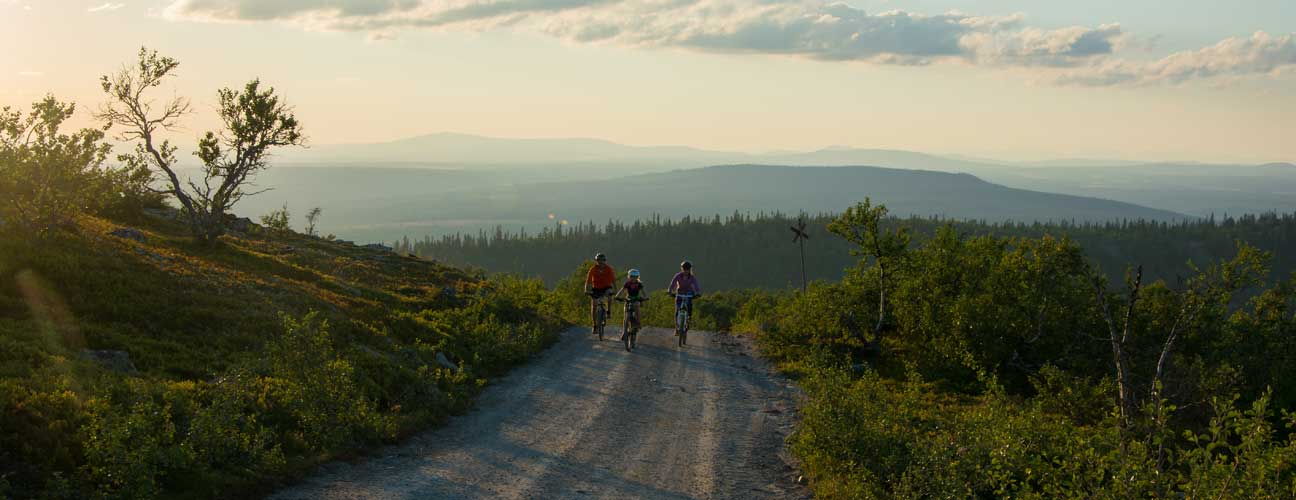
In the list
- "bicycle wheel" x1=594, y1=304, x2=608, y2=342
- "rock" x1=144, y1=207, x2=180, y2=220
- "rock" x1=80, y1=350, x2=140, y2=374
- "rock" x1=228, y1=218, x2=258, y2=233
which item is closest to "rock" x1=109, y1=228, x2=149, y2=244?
"rock" x1=144, y1=207, x2=180, y2=220

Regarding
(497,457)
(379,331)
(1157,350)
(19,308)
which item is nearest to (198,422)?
(497,457)

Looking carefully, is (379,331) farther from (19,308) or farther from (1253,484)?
(1253,484)

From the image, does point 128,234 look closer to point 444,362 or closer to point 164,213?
point 444,362

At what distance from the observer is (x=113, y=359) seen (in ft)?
42.7

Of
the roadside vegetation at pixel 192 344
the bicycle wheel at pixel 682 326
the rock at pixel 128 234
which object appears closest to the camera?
the roadside vegetation at pixel 192 344

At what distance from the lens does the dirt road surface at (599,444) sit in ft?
35.2

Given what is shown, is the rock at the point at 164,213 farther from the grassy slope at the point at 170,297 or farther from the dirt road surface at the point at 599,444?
the dirt road surface at the point at 599,444

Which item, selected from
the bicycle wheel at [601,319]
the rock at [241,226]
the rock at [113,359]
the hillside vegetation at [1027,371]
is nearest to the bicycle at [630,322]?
the bicycle wheel at [601,319]

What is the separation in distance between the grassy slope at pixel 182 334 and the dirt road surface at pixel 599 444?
0.79 m

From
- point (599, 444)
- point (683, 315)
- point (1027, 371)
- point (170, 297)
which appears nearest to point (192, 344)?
point (170, 297)

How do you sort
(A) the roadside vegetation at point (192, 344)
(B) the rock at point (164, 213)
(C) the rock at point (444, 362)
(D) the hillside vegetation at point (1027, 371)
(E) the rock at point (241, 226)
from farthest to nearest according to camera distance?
(E) the rock at point (241, 226) → (B) the rock at point (164, 213) → (C) the rock at point (444, 362) → (A) the roadside vegetation at point (192, 344) → (D) the hillside vegetation at point (1027, 371)

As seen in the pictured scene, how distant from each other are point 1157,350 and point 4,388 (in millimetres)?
21701

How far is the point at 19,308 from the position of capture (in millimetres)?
14445

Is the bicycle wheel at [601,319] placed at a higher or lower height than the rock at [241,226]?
lower
